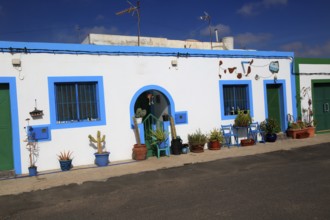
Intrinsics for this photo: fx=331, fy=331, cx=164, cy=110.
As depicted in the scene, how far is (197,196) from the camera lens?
573 cm

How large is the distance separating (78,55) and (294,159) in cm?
663

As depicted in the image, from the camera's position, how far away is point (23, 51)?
29.0 feet

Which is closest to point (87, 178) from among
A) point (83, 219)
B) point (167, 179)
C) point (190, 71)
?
point (167, 179)

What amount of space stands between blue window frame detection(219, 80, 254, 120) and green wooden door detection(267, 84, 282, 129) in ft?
3.92

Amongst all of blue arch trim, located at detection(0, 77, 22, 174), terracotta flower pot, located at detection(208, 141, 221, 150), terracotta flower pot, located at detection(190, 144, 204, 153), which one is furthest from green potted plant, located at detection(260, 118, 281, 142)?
blue arch trim, located at detection(0, 77, 22, 174)

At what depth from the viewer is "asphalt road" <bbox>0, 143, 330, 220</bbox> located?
4.87 meters

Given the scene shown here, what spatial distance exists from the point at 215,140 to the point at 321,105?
6233 millimetres

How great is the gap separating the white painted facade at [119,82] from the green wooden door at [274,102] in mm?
379

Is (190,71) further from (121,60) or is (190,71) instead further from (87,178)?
(87,178)

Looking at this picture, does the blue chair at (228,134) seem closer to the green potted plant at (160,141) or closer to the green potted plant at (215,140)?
the green potted plant at (215,140)

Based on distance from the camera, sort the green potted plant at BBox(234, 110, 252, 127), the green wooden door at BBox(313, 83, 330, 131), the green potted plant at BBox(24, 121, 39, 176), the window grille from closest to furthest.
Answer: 1. the green potted plant at BBox(24, 121, 39, 176)
2. the window grille
3. the green potted plant at BBox(234, 110, 252, 127)
4. the green wooden door at BBox(313, 83, 330, 131)

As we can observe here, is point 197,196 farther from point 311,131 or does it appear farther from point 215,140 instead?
point 311,131

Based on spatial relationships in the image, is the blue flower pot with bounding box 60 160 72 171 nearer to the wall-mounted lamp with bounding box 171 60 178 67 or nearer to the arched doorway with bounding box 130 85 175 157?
the arched doorway with bounding box 130 85 175 157

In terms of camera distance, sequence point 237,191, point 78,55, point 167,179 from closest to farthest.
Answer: point 237,191 < point 167,179 < point 78,55
